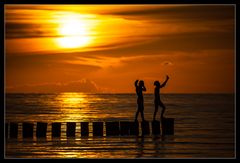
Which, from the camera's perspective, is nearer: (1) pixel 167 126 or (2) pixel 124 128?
(2) pixel 124 128

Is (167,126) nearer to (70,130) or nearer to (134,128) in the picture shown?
(134,128)

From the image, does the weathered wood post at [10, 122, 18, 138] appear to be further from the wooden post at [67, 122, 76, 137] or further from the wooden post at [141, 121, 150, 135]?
the wooden post at [141, 121, 150, 135]

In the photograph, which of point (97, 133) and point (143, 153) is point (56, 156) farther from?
point (97, 133)

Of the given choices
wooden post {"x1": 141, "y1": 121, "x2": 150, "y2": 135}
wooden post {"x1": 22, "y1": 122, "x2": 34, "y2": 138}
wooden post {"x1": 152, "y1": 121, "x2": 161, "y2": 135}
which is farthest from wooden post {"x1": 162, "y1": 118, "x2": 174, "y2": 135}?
wooden post {"x1": 22, "y1": 122, "x2": 34, "y2": 138}

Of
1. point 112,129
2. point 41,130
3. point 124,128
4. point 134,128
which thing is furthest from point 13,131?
point 134,128

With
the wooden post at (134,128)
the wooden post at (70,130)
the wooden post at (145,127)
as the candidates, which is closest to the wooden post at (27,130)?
the wooden post at (70,130)

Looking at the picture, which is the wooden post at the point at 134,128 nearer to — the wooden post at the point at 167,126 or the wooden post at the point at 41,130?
the wooden post at the point at 167,126

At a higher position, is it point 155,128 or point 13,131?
point 155,128

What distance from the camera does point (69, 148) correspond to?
23016 mm

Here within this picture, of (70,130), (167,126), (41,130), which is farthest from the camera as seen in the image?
(70,130)

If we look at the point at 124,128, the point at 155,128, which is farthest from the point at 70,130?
the point at 155,128

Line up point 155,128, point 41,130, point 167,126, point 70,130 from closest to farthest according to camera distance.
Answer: point 155,128, point 41,130, point 167,126, point 70,130
